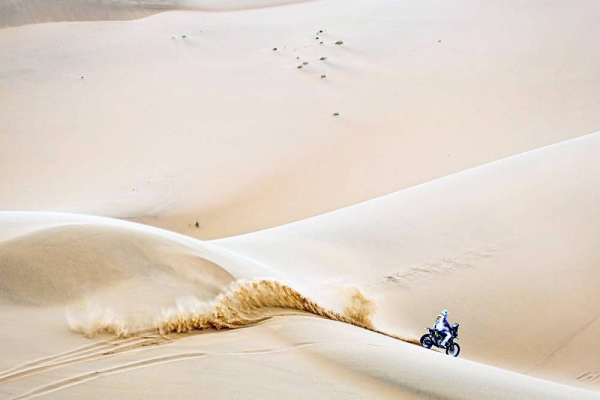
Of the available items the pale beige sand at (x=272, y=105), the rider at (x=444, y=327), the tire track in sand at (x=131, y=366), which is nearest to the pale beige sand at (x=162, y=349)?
the tire track in sand at (x=131, y=366)

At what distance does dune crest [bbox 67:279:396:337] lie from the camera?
163 inches

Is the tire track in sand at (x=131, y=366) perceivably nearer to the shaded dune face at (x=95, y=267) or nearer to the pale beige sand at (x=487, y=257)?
the shaded dune face at (x=95, y=267)

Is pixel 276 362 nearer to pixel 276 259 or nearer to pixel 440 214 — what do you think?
pixel 276 259

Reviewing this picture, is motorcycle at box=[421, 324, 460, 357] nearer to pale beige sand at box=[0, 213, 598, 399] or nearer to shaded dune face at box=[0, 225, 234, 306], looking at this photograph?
pale beige sand at box=[0, 213, 598, 399]

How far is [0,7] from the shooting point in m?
19.3

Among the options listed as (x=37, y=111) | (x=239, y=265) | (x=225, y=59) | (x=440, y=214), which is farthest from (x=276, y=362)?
(x=225, y=59)

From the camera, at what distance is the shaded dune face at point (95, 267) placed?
4375mm

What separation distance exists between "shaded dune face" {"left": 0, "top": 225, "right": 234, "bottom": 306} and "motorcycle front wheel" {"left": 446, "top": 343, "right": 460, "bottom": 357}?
8.65 ft

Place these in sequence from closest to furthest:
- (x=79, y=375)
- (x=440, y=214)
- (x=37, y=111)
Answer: (x=79, y=375)
(x=440, y=214)
(x=37, y=111)

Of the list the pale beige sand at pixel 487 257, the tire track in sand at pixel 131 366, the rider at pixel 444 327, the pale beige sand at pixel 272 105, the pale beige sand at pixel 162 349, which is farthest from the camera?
the pale beige sand at pixel 272 105

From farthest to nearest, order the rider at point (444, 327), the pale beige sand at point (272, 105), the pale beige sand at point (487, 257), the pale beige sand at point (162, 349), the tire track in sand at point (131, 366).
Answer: the pale beige sand at point (272, 105)
the pale beige sand at point (487, 257)
the rider at point (444, 327)
the pale beige sand at point (162, 349)
the tire track in sand at point (131, 366)

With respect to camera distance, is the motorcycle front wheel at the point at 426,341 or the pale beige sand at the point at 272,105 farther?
the pale beige sand at the point at 272,105

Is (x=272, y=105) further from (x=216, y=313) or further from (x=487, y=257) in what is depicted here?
(x=216, y=313)

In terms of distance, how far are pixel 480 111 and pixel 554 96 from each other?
230cm
